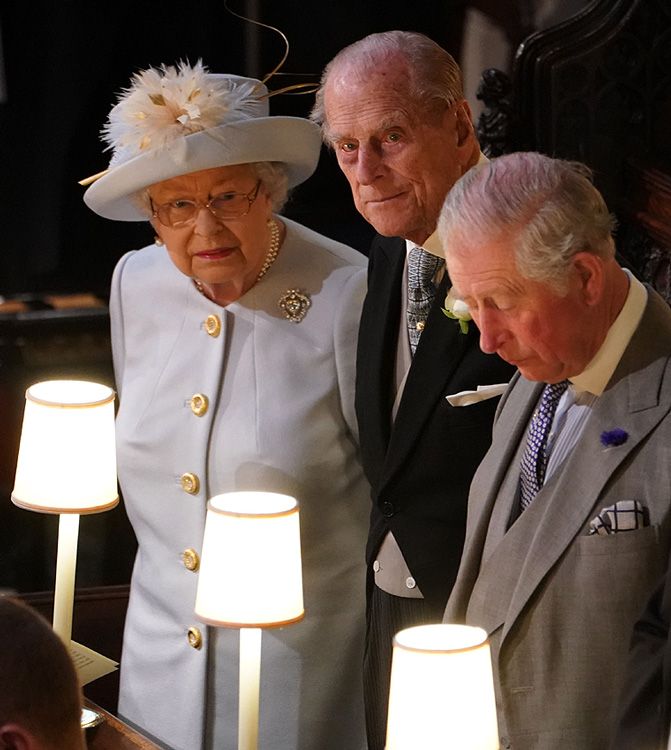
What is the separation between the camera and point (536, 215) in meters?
2.35

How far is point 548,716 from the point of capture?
244 centimetres

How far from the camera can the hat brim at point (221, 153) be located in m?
3.24

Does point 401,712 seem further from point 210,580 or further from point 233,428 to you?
point 233,428

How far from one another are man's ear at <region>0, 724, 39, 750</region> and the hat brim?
1.69m

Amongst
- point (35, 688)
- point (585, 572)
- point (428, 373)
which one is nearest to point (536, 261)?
point (585, 572)

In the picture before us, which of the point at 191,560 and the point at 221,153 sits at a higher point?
the point at 221,153

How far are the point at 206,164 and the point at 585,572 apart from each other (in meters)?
1.33

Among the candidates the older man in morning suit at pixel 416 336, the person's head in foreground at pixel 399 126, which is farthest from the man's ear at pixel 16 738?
the person's head in foreground at pixel 399 126

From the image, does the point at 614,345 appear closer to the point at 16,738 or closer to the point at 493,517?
the point at 493,517

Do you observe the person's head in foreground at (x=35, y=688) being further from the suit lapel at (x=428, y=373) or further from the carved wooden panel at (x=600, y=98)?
the carved wooden panel at (x=600, y=98)

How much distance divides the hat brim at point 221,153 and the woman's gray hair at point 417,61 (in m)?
0.30

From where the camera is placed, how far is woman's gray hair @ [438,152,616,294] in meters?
2.33

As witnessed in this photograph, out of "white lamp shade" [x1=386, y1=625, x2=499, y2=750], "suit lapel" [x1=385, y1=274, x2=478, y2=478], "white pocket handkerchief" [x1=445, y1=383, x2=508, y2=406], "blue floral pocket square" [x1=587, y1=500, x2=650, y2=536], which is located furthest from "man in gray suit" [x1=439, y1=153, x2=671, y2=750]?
"suit lapel" [x1=385, y1=274, x2=478, y2=478]

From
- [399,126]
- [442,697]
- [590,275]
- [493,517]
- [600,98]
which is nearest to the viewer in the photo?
[442,697]
